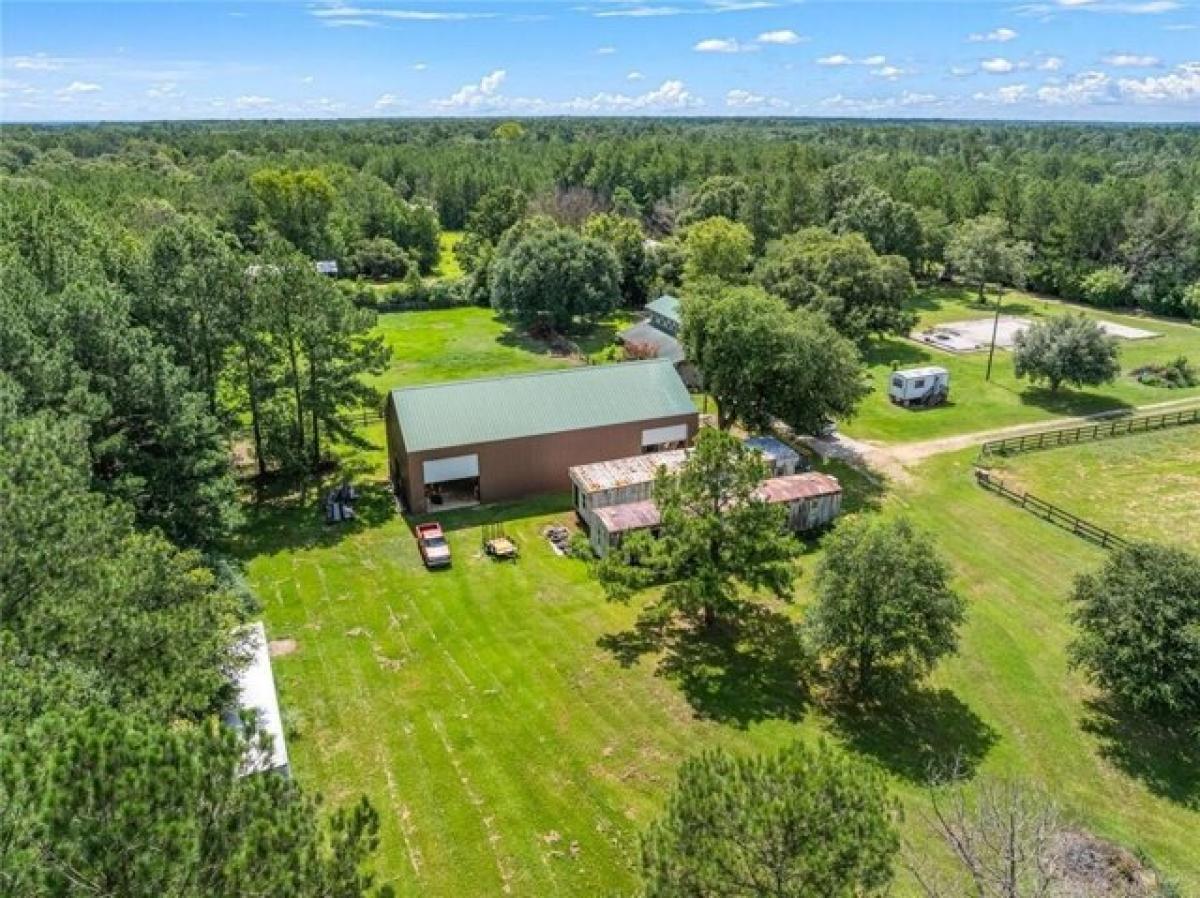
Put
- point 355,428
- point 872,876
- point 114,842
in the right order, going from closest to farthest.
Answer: point 114,842 < point 872,876 < point 355,428

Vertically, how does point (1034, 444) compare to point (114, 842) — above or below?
below

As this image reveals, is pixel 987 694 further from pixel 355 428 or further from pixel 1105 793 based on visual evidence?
pixel 355 428

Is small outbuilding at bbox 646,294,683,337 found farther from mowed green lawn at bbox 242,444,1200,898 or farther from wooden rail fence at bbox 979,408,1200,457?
mowed green lawn at bbox 242,444,1200,898

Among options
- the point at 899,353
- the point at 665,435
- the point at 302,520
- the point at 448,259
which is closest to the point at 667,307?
the point at 899,353

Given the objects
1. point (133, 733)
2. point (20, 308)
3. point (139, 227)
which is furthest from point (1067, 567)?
point (139, 227)

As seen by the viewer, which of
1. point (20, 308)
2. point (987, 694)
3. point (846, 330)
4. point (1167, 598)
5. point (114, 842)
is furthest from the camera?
point (846, 330)

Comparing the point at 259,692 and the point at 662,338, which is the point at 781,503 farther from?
the point at 662,338

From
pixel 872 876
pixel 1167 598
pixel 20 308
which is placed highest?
pixel 20 308

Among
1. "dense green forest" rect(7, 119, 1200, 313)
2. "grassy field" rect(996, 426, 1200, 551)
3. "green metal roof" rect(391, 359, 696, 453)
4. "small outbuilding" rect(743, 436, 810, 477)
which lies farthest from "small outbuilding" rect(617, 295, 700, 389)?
"dense green forest" rect(7, 119, 1200, 313)

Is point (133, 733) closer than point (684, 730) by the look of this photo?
Yes
